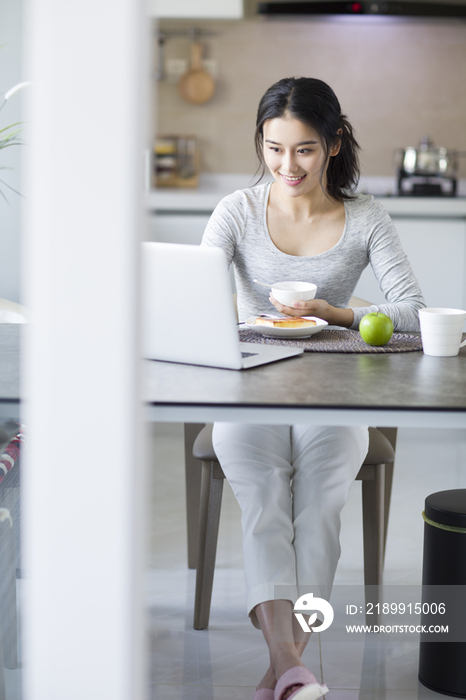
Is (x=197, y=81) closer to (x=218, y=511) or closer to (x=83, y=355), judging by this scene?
(x=218, y=511)

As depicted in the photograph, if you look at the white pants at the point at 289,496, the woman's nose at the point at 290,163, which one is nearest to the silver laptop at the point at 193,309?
the white pants at the point at 289,496

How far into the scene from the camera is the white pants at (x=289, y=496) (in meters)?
1.40

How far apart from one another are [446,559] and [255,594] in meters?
0.37

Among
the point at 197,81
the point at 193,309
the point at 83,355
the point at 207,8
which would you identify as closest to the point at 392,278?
the point at 193,309

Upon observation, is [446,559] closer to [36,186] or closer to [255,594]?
[255,594]

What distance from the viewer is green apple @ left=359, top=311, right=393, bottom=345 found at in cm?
143

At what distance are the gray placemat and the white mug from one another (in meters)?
0.06

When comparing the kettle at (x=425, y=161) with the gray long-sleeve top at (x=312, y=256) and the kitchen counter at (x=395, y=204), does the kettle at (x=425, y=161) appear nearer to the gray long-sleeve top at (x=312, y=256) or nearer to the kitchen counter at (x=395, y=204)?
the kitchen counter at (x=395, y=204)

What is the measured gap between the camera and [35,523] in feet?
2.19

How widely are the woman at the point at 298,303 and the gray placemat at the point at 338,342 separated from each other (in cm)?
8

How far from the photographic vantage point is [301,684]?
124 cm

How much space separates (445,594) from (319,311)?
61cm

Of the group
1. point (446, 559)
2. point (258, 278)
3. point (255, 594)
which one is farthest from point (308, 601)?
point (258, 278)

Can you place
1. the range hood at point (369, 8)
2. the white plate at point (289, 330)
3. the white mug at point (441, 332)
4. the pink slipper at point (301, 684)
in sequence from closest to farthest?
the pink slipper at point (301, 684), the white mug at point (441, 332), the white plate at point (289, 330), the range hood at point (369, 8)
